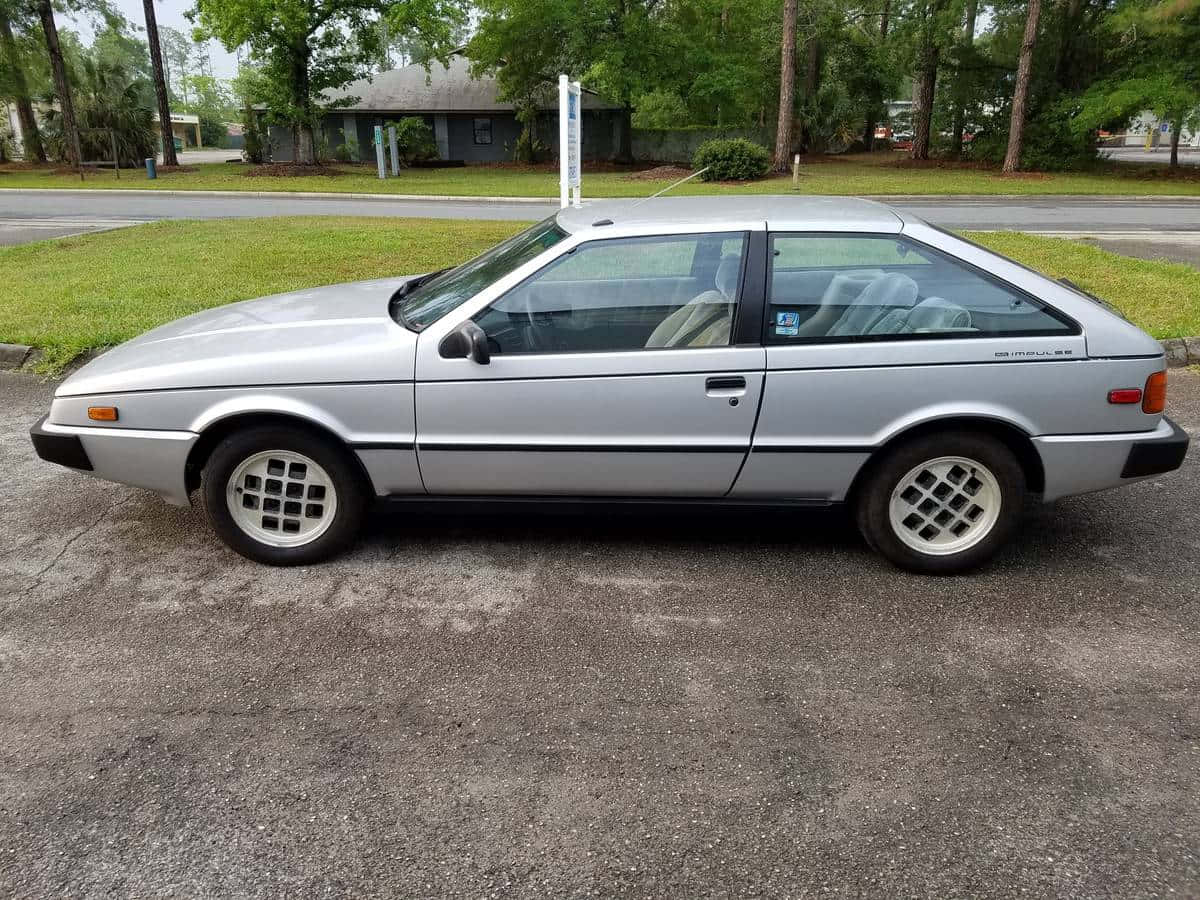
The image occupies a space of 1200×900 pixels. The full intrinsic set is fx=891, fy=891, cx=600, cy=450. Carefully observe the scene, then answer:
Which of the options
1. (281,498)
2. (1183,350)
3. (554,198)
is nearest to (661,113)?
(554,198)

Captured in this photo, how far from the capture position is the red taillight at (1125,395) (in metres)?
3.70

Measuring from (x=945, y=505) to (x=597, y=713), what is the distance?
185cm

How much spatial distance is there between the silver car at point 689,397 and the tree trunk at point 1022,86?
2899cm

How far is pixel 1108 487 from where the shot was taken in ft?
12.7

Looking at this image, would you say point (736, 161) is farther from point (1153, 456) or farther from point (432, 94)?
point (1153, 456)

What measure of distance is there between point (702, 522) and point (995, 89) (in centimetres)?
3812

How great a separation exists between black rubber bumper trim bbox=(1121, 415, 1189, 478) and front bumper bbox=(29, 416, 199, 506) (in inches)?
157

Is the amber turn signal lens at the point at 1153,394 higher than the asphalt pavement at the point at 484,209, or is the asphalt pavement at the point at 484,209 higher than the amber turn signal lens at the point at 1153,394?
the amber turn signal lens at the point at 1153,394

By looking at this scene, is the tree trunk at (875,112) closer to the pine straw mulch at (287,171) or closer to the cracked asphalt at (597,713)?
the pine straw mulch at (287,171)

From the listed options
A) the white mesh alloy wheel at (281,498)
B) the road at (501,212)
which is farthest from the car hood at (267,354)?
the road at (501,212)

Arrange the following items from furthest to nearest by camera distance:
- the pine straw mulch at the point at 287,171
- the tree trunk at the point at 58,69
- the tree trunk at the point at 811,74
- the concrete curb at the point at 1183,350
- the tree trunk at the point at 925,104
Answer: the tree trunk at the point at 811,74 < the tree trunk at the point at 925,104 < the pine straw mulch at the point at 287,171 < the tree trunk at the point at 58,69 < the concrete curb at the point at 1183,350

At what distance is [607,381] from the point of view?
147 inches

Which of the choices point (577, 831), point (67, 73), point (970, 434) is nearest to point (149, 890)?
point (577, 831)

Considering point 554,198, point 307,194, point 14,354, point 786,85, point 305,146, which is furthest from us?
point 305,146
